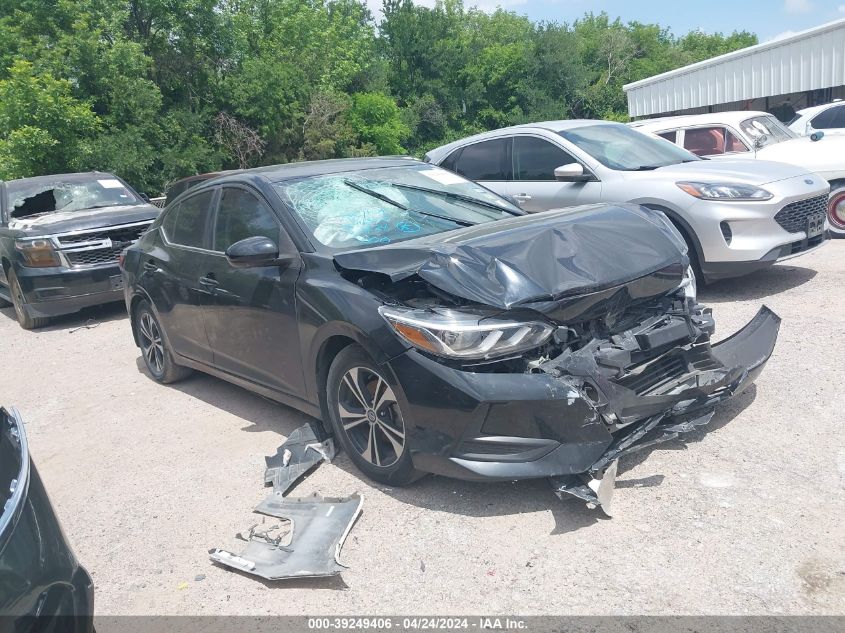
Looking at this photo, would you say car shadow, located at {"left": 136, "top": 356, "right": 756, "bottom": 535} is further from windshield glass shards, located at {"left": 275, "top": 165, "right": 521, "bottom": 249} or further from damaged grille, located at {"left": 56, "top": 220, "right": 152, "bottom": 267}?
damaged grille, located at {"left": 56, "top": 220, "right": 152, "bottom": 267}

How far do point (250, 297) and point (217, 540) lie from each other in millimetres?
1617

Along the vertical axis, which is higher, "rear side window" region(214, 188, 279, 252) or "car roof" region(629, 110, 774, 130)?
"rear side window" region(214, 188, 279, 252)

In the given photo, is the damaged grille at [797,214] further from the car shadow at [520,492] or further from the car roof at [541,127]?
the car shadow at [520,492]

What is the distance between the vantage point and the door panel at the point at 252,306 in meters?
4.63

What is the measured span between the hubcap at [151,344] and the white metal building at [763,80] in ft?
69.6

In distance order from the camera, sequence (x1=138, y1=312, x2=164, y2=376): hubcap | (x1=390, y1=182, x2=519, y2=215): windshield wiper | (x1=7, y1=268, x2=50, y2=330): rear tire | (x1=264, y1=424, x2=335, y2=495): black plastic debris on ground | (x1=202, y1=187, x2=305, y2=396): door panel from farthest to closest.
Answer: (x1=7, y1=268, x2=50, y2=330): rear tire
(x1=138, y1=312, x2=164, y2=376): hubcap
(x1=390, y1=182, x2=519, y2=215): windshield wiper
(x1=202, y1=187, x2=305, y2=396): door panel
(x1=264, y1=424, x2=335, y2=495): black plastic debris on ground

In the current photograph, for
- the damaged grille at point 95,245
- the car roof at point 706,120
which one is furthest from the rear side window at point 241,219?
the car roof at point 706,120

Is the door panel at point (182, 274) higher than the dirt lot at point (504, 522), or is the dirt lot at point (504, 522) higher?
the door panel at point (182, 274)

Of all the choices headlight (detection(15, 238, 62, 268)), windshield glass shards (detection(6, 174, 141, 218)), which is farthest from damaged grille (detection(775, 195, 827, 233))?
windshield glass shards (detection(6, 174, 141, 218))

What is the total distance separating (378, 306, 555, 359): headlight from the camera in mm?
3617

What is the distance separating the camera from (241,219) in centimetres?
520

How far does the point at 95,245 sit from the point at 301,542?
7086mm

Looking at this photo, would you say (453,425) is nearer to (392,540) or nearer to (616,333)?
(392,540)

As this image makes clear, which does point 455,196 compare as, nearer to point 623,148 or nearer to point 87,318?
point 623,148
